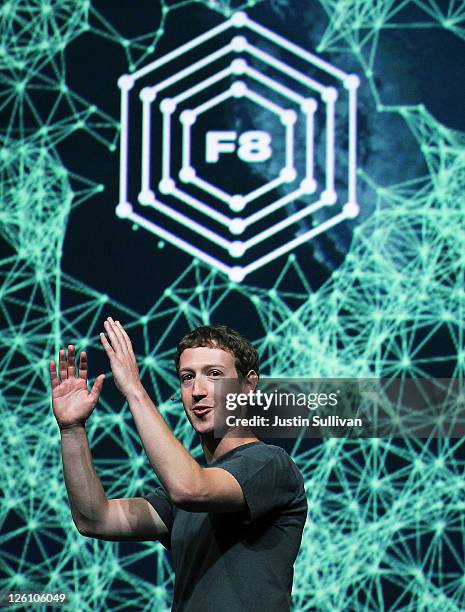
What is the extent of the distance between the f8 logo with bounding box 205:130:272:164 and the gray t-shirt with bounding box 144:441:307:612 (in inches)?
50.9

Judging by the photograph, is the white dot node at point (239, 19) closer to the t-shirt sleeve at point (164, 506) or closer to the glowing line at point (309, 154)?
the glowing line at point (309, 154)

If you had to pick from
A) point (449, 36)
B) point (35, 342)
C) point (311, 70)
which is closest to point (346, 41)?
point (311, 70)

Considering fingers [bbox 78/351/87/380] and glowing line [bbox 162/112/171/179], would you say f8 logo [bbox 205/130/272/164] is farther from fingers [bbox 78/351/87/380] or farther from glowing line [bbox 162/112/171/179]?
fingers [bbox 78/351/87/380]

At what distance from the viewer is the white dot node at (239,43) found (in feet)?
9.55

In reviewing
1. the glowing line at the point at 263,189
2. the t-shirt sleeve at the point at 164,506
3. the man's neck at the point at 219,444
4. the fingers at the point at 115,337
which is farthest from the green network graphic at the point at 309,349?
the fingers at the point at 115,337

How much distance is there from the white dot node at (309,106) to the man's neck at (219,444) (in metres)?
1.32

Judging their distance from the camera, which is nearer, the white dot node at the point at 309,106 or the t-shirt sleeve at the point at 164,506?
the t-shirt sleeve at the point at 164,506

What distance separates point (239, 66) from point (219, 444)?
1462 millimetres

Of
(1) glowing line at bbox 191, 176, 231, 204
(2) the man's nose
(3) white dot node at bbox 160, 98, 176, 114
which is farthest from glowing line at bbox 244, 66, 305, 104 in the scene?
(2) the man's nose

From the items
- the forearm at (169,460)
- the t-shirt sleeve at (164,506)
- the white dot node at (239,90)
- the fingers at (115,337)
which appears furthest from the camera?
the white dot node at (239,90)

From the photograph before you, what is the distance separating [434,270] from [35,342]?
3.94 feet

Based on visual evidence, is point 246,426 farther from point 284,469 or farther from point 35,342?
point 35,342

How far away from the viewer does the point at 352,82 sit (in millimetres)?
2857

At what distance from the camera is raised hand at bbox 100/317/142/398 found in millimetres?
1659
